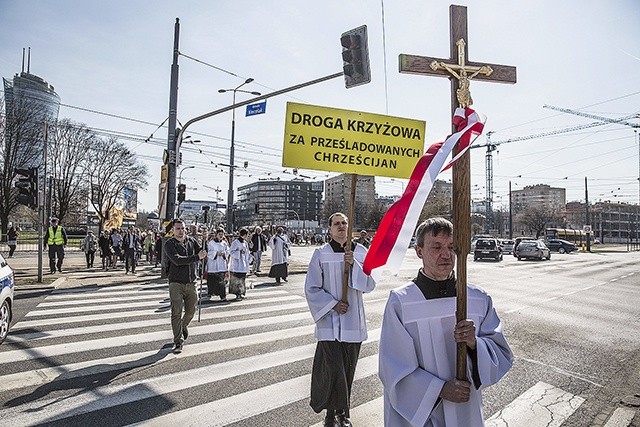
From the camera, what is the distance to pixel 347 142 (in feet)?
14.9

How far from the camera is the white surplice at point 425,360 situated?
88.1 inches

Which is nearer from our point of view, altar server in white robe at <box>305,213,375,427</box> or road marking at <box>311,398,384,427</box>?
altar server in white robe at <box>305,213,375,427</box>

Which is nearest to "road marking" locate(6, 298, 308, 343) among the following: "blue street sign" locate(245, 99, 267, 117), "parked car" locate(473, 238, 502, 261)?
"blue street sign" locate(245, 99, 267, 117)

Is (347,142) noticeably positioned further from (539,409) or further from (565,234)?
(565,234)

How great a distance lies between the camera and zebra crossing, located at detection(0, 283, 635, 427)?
4.20 m

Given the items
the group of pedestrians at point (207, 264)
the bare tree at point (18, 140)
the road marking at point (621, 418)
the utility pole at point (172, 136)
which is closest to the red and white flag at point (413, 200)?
the road marking at point (621, 418)

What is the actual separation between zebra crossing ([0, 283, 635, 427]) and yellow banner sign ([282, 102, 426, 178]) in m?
2.55

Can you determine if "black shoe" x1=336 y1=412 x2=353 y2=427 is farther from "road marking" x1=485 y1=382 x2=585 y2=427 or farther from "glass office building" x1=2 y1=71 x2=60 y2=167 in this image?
"glass office building" x1=2 y1=71 x2=60 y2=167

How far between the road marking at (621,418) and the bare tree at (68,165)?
1678 inches

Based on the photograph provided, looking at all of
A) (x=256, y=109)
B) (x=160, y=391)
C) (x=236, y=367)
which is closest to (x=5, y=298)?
(x=160, y=391)

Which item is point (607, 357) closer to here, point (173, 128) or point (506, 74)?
point (506, 74)

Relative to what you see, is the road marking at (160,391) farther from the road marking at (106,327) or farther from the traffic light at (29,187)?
the traffic light at (29,187)

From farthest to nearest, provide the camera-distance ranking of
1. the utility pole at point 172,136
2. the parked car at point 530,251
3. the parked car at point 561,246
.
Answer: the parked car at point 561,246 < the parked car at point 530,251 < the utility pole at point 172,136

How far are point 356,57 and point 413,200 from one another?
8692 mm
